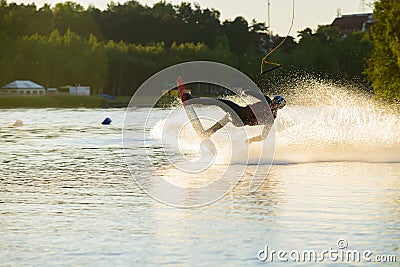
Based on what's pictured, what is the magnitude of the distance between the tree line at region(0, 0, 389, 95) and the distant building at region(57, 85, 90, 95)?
134cm

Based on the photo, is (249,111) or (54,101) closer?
(249,111)

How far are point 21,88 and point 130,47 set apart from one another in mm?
30714

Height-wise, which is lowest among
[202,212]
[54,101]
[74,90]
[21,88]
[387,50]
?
[54,101]

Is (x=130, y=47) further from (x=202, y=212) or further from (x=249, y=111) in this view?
(x=202, y=212)

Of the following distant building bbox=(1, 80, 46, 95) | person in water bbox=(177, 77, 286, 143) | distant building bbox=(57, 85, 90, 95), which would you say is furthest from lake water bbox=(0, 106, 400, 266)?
distant building bbox=(57, 85, 90, 95)

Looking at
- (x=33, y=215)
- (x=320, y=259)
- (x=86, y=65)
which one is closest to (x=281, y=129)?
(x=33, y=215)

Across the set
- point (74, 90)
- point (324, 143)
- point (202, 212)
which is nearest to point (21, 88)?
point (74, 90)

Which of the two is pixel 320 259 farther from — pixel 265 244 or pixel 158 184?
pixel 158 184

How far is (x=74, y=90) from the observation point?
110 metres

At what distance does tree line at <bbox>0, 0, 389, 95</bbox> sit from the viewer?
112 metres

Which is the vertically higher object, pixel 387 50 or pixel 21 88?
pixel 387 50

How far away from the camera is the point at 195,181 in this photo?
19.6m

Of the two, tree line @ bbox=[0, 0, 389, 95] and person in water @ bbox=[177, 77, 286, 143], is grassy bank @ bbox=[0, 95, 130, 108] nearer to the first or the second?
tree line @ bbox=[0, 0, 389, 95]

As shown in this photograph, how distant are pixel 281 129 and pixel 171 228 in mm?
12551
